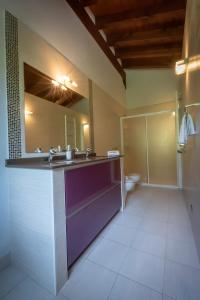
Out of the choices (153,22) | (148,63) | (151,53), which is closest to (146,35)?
(153,22)

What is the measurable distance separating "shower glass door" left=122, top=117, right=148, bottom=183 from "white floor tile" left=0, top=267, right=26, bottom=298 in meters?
3.36

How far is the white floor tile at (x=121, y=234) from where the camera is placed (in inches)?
65.6

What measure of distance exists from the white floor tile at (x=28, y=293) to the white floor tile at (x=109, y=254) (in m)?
0.44

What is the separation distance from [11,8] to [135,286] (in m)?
2.54

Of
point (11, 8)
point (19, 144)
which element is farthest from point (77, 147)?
point (11, 8)

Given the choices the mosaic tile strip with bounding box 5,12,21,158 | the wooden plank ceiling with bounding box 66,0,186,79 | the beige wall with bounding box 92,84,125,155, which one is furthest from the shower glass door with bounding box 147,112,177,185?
the mosaic tile strip with bounding box 5,12,21,158

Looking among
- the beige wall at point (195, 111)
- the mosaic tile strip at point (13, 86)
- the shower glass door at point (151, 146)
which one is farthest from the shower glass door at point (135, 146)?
the mosaic tile strip at point (13, 86)

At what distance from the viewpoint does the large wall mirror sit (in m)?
1.58

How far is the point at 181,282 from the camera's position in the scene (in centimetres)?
114

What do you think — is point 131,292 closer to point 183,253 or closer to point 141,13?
point 183,253

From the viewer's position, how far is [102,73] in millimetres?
3244

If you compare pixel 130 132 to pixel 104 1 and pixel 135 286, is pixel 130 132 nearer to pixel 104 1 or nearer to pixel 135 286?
pixel 104 1

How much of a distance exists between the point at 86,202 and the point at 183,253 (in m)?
1.02

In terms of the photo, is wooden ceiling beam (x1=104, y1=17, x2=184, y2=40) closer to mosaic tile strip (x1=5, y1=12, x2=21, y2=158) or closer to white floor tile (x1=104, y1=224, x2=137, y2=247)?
mosaic tile strip (x1=5, y1=12, x2=21, y2=158)
